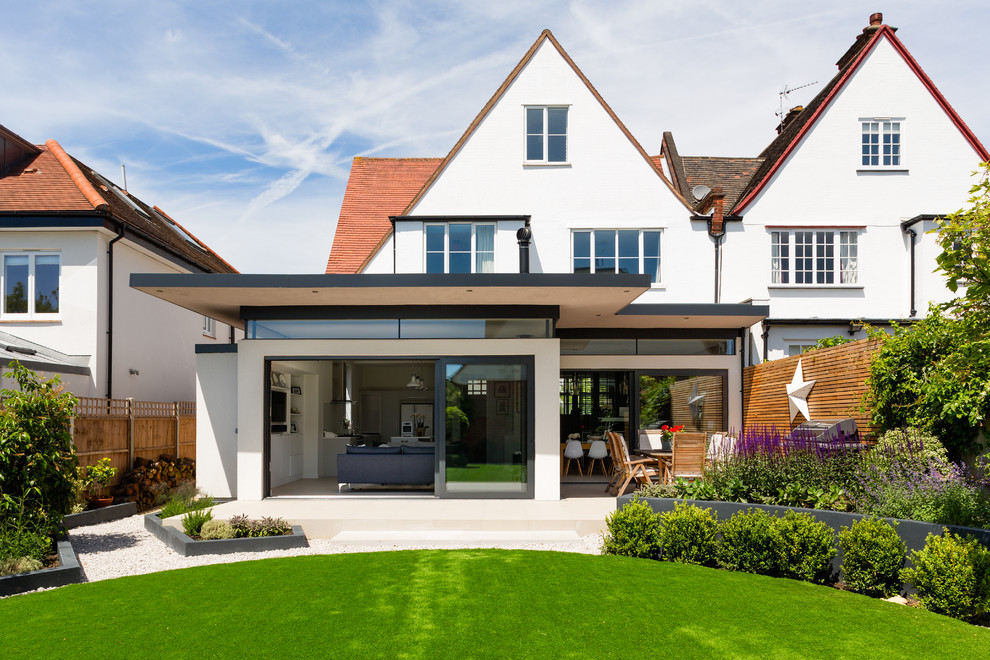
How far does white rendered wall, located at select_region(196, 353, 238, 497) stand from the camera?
1323 cm

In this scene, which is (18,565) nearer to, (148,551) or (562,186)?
(148,551)

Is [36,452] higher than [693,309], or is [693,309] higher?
[693,309]

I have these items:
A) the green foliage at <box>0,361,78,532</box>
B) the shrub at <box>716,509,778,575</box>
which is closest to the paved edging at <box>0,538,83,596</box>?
the green foliage at <box>0,361,78,532</box>

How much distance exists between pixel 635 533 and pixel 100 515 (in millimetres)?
8420

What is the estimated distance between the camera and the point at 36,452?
8.32 m

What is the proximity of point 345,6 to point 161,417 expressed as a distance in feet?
29.0

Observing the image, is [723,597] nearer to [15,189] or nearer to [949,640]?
[949,640]

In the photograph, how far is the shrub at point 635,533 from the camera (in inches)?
323

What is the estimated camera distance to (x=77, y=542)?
9727 mm

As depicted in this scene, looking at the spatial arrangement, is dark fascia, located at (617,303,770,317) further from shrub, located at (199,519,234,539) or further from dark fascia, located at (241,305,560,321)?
shrub, located at (199,519,234,539)

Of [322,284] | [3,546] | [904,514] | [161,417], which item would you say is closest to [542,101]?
[322,284]

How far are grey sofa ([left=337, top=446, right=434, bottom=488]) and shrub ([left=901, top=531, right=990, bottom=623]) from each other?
8024mm

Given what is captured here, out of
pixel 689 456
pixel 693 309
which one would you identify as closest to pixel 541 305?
pixel 693 309

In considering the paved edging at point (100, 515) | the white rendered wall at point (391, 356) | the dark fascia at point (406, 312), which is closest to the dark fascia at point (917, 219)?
the dark fascia at point (406, 312)
